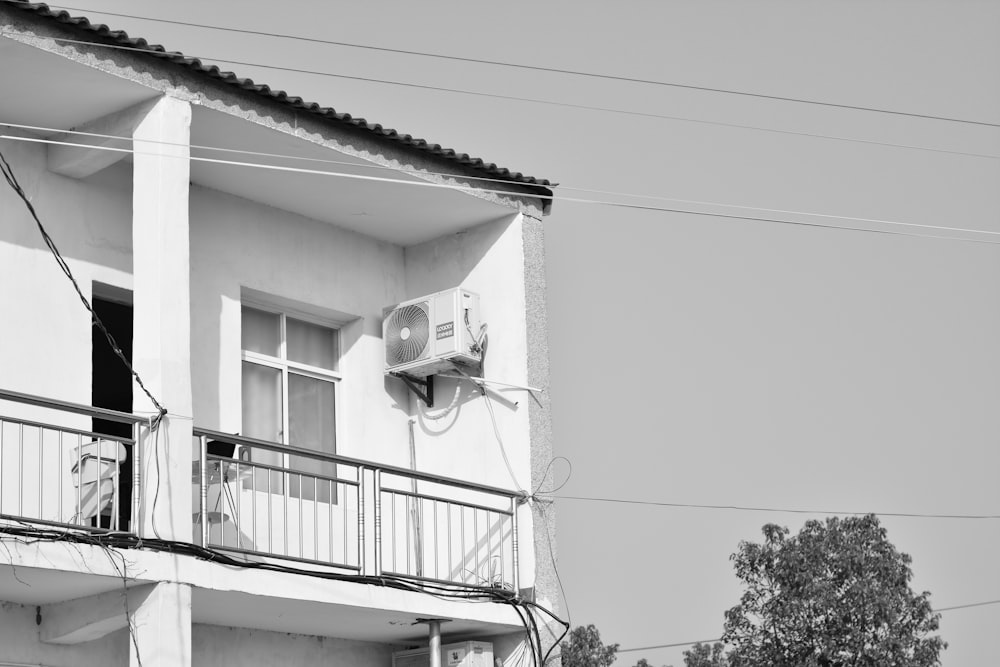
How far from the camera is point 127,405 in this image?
485 inches

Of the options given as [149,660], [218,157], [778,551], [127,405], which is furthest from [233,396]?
[778,551]

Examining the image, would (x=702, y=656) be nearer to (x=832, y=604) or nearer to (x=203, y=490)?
(x=832, y=604)

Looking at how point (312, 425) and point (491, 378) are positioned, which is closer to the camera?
point (312, 425)

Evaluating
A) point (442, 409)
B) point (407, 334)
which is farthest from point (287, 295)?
point (442, 409)

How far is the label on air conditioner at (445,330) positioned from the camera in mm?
13586

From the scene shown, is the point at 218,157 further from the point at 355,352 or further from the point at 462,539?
the point at 462,539

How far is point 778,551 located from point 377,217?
51.0 feet

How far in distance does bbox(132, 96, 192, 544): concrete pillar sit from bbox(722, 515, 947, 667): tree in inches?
708

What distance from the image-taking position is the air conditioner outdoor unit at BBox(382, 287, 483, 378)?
13578 mm

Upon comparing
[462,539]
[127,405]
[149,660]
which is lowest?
[149,660]

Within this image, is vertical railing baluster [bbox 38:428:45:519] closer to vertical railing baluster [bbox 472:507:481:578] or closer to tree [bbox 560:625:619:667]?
vertical railing baluster [bbox 472:507:481:578]

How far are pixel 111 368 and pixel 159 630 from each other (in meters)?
2.55

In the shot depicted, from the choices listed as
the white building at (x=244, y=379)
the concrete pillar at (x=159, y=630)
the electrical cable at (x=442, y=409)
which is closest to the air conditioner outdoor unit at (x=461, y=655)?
the white building at (x=244, y=379)

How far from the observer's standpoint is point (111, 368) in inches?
473
